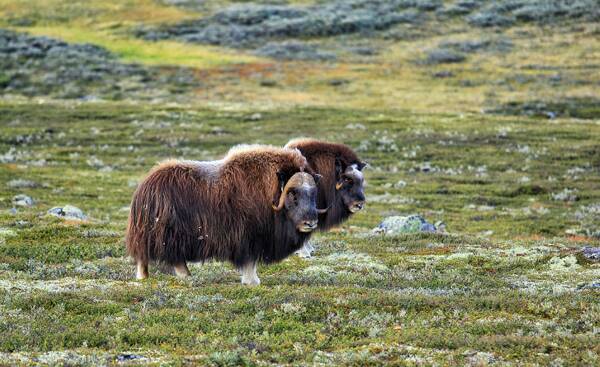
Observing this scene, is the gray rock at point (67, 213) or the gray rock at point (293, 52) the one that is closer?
the gray rock at point (67, 213)

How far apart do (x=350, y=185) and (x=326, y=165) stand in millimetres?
777

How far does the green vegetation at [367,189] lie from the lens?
32.5ft

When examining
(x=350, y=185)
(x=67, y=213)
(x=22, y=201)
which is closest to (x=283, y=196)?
(x=350, y=185)

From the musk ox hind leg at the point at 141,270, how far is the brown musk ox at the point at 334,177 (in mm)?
4268

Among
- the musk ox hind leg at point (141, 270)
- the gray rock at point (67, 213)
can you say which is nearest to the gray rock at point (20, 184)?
the gray rock at point (67, 213)

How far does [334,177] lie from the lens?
16469 mm

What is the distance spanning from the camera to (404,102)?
2574 inches

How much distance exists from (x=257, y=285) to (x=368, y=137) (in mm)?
36345

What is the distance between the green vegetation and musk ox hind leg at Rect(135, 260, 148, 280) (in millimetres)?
357

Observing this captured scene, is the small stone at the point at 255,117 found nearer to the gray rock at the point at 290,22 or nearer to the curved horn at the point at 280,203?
the gray rock at the point at 290,22

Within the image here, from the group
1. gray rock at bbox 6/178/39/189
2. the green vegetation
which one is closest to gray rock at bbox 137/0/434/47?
the green vegetation

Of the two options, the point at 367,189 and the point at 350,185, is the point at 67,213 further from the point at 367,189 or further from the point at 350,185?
the point at 367,189

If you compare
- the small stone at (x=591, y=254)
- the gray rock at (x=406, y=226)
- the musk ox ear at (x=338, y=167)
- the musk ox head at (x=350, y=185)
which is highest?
the musk ox ear at (x=338, y=167)

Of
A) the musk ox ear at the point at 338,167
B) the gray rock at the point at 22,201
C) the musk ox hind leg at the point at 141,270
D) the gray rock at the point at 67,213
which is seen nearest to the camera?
the musk ox hind leg at the point at 141,270
